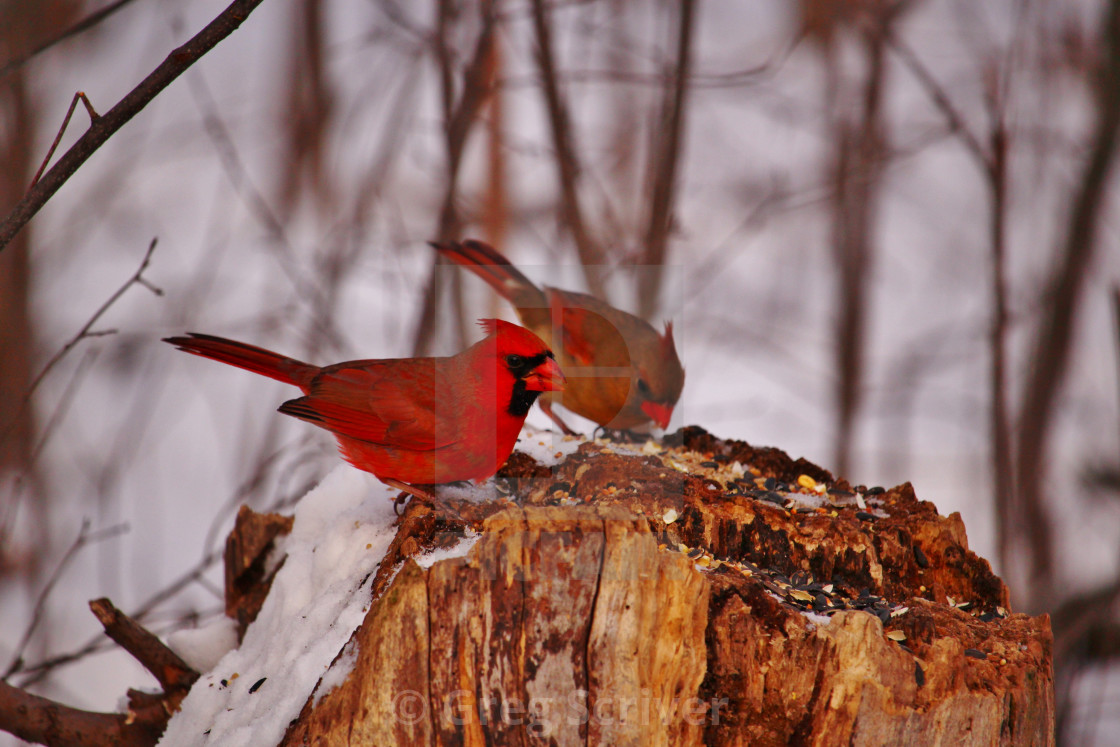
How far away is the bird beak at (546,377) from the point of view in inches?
92.1

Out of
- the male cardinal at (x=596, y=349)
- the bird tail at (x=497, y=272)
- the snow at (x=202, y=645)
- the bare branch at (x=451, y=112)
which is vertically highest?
the bare branch at (x=451, y=112)

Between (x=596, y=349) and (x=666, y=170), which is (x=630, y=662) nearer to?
(x=596, y=349)

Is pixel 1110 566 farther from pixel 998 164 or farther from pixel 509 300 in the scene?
pixel 509 300

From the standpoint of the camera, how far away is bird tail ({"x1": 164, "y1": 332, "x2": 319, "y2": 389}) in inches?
93.0

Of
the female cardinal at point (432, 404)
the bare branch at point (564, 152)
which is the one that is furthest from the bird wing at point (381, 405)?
the bare branch at point (564, 152)

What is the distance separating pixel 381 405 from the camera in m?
2.45

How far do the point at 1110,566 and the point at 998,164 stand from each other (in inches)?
112

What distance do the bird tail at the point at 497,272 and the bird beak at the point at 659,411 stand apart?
0.84 meters

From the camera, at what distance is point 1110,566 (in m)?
5.31

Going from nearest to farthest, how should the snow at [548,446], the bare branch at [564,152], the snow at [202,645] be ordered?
the snow at [548,446] → the snow at [202,645] → the bare branch at [564,152]

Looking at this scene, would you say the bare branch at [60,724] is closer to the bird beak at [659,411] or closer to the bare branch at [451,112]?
the bird beak at [659,411]

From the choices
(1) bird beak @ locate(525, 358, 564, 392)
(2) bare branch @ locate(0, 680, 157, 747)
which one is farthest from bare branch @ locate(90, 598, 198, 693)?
(1) bird beak @ locate(525, 358, 564, 392)

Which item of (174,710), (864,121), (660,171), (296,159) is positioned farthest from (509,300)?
(864,121)

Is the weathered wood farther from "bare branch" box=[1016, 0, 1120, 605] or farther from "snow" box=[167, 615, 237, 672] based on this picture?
"bare branch" box=[1016, 0, 1120, 605]
